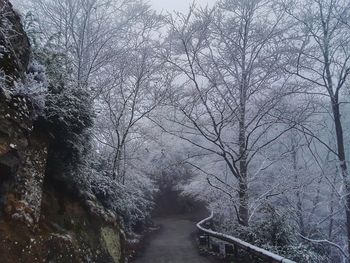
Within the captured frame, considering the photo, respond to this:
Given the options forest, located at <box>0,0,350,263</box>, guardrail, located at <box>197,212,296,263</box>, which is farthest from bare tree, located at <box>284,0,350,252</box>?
guardrail, located at <box>197,212,296,263</box>

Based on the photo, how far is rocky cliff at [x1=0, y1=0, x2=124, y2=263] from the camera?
141 inches

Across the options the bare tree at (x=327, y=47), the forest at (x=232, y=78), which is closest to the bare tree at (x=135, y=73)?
the forest at (x=232, y=78)

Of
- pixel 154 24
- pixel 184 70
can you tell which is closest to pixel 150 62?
pixel 154 24

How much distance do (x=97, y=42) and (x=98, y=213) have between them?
22.1 ft

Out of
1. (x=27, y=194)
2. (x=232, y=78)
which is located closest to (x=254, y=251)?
(x=27, y=194)

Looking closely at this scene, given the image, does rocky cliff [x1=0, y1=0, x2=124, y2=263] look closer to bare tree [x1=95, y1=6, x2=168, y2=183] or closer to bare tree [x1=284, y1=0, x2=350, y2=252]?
bare tree [x1=95, y1=6, x2=168, y2=183]

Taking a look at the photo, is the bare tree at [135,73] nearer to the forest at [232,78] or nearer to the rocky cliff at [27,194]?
the forest at [232,78]

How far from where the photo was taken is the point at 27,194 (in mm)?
4238

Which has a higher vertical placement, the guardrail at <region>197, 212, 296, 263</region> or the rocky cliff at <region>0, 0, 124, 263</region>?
the rocky cliff at <region>0, 0, 124, 263</region>

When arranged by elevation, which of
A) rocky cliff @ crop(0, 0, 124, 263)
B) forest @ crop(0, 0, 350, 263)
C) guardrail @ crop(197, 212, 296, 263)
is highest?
forest @ crop(0, 0, 350, 263)

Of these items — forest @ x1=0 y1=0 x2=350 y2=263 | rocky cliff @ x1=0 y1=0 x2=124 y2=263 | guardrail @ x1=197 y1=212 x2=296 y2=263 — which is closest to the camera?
rocky cliff @ x1=0 y1=0 x2=124 y2=263

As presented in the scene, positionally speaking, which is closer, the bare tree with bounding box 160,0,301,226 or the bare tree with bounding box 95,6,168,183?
the bare tree with bounding box 160,0,301,226

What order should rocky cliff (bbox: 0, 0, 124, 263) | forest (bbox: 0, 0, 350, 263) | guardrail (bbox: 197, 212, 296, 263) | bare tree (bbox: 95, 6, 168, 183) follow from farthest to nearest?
bare tree (bbox: 95, 6, 168, 183) → forest (bbox: 0, 0, 350, 263) → guardrail (bbox: 197, 212, 296, 263) → rocky cliff (bbox: 0, 0, 124, 263)

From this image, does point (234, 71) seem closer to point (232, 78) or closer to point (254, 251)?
point (232, 78)
